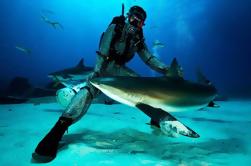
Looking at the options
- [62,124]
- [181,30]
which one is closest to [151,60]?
[62,124]

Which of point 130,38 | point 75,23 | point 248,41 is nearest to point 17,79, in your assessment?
point 130,38

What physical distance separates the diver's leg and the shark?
63 centimetres

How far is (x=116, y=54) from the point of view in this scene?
4.64 meters

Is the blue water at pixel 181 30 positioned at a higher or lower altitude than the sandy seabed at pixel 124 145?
higher

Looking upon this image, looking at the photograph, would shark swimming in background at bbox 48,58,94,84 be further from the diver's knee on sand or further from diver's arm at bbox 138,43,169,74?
the diver's knee on sand

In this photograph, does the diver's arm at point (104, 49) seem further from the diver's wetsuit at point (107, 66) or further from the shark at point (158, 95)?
the shark at point (158, 95)

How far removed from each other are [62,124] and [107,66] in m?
1.52

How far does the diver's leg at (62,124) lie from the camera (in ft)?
9.73

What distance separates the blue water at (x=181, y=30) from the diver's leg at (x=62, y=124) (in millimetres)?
2399

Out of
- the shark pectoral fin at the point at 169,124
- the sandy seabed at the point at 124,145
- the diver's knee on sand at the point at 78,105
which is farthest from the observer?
the diver's knee on sand at the point at 78,105

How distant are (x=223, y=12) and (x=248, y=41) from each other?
21.5 ft

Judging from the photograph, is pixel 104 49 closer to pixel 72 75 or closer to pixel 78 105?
pixel 78 105

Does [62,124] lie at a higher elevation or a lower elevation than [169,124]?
lower

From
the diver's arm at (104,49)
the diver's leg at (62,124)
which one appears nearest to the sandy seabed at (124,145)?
the diver's leg at (62,124)
